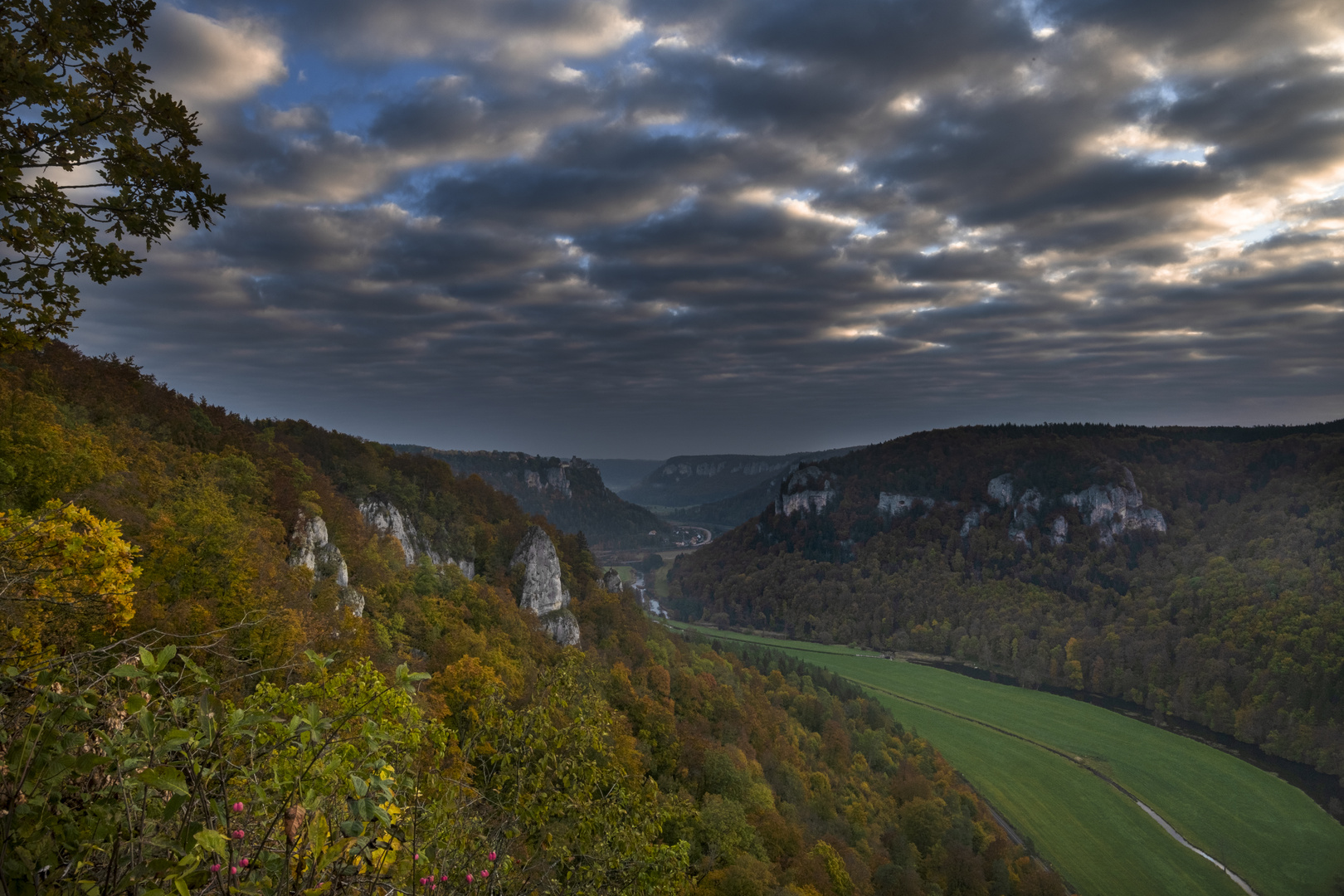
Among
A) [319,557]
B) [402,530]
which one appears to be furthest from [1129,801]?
[319,557]

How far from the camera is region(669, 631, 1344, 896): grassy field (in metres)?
57.1

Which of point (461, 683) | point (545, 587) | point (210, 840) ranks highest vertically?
point (210, 840)

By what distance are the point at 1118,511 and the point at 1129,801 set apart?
476 ft

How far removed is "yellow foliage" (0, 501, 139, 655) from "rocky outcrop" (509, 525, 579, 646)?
5045 centimetres

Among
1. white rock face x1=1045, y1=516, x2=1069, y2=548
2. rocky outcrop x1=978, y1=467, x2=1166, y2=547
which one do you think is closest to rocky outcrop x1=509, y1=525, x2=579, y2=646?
rocky outcrop x1=978, y1=467, x2=1166, y2=547

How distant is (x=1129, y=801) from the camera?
229ft

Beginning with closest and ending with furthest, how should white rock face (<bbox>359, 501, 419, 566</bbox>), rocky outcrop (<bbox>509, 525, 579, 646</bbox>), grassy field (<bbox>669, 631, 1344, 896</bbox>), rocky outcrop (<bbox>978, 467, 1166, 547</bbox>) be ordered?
white rock face (<bbox>359, 501, 419, 566</bbox>) → grassy field (<bbox>669, 631, 1344, 896</bbox>) → rocky outcrop (<bbox>509, 525, 579, 646</bbox>) → rocky outcrop (<bbox>978, 467, 1166, 547</bbox>)

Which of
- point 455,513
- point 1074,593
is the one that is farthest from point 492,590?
point 1074,593

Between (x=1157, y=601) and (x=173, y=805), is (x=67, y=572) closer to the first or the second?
(x=173, y=805)

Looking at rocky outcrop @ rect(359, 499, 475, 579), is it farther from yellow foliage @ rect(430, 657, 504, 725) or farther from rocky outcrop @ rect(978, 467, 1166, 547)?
rocky outcrop @ rect(978, 467, 1166, 547)

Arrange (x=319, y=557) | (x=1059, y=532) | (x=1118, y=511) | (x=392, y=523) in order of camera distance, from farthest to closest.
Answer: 1. (x=1059, y=532)
2. (x=1118, y=511)
3. (x=392, y=523)
4. (x=319, y=557)

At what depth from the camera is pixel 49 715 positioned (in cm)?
338

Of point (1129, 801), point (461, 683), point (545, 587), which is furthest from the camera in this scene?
point (1129, 801)

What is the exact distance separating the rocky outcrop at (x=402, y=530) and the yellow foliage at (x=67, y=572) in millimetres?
43770
